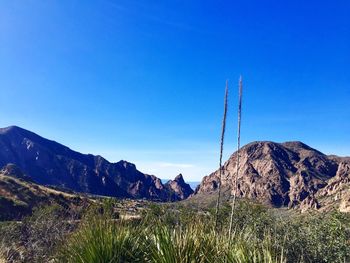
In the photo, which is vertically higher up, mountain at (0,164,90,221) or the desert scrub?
mountain at (0,164,90,221)

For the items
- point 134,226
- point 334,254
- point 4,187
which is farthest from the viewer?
point 4,187

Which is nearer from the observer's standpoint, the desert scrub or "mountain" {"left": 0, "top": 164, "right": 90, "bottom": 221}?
the desert scrub

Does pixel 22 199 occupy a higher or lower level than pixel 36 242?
higher

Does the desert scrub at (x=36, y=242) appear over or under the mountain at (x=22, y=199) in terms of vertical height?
under

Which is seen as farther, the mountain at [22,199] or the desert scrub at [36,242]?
the mountain at [22,199]

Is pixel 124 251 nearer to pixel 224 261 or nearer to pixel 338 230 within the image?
pixel 224 261

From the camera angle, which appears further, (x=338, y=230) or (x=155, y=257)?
(x=338, y=230)

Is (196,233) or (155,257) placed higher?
(196,233)

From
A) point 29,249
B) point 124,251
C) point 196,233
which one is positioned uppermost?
point 196,233

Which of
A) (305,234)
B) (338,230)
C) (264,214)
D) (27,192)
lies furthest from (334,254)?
(27,192)

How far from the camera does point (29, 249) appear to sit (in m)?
15.8

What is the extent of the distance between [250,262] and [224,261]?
0.54 meters

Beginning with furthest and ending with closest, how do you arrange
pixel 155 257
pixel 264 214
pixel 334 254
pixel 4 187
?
pixel 4 187 → pixel 264 214 → pixel 334 254 → pixel 155 257

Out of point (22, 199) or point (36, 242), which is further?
point (22, 199)
